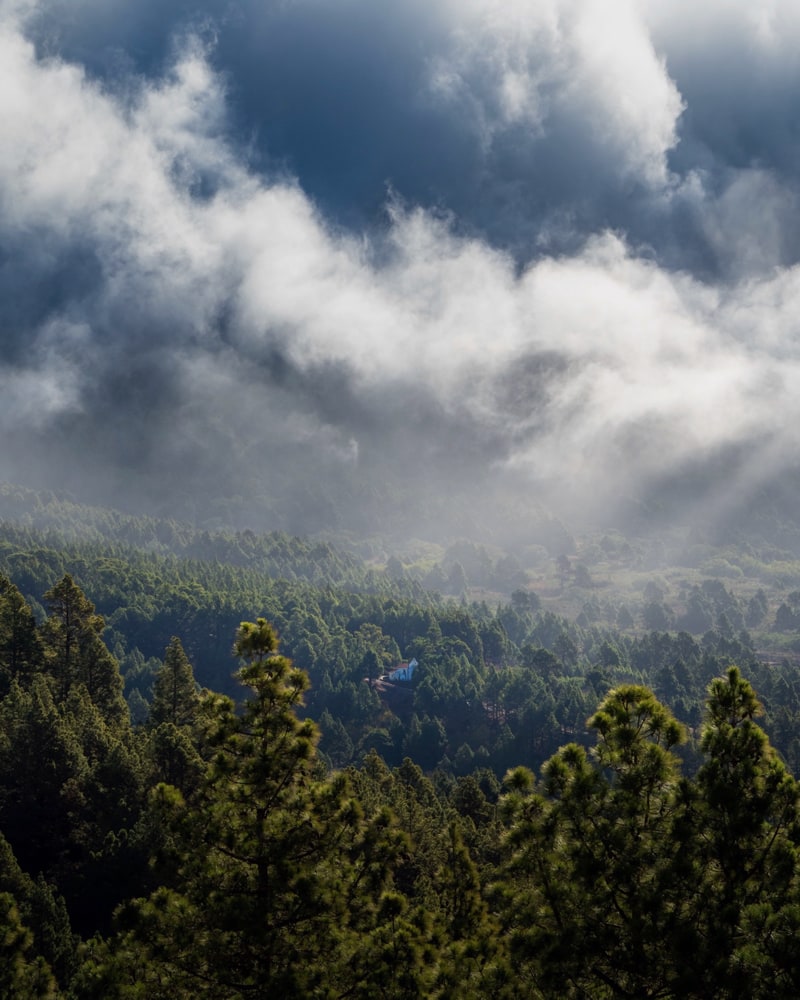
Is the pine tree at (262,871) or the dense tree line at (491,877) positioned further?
the pine tree at (262,871)

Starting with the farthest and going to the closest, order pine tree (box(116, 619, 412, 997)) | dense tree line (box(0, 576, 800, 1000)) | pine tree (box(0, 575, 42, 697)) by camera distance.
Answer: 1. pine tree (box(0, 575, 42, 697))
2. pine tree (box(116, 619, 412, 997))
3. dense tree line (box(0, 576, 800, 1000))

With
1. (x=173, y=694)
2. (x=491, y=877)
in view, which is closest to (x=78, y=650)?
(x=173, y=694)

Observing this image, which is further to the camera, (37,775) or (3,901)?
(37,775)

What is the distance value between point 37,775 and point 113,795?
7592 millimetres

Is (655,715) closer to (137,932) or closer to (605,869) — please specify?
(605,869)

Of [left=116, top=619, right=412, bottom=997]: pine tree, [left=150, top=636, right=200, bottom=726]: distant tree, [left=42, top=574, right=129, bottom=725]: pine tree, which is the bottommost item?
[left=116, top=619, right=412, bottom=997]: pine tree

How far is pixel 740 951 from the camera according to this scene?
1487cm

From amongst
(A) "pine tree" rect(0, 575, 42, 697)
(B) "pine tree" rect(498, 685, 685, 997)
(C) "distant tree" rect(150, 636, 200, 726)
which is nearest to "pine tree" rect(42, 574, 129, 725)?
(A) "pine tree" rect(0, 575, 42, 697)

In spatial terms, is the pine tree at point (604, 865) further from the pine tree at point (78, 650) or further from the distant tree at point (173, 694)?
the pine tree at point (78, 650)

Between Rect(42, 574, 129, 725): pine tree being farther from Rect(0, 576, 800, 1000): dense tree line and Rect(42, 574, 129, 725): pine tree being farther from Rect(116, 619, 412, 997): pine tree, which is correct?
Rect(116, 619, 412, 997): pine tree

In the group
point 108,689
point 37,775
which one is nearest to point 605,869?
point 37,775

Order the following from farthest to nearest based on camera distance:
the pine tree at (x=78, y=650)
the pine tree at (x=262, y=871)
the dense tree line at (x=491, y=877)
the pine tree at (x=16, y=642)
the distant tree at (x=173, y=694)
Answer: the pine tree at (x=78, y=650), the distant tree at (x=173, y=694), the pine tree at (x=16, y=642), the pine tree at (x=262, y=871), the dense tree line at (x=491, y=877)

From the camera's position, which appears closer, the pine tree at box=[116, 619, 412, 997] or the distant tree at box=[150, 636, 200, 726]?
the pine tree at box=[116, 619, 412, 997]

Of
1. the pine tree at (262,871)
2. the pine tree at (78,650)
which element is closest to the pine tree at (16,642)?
the pine tree at (78,650)
